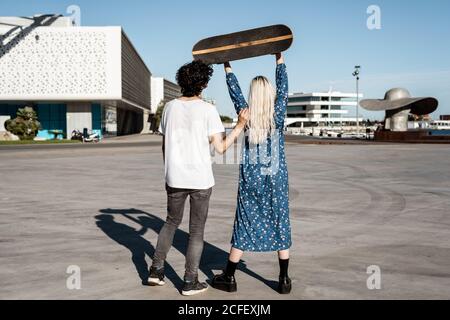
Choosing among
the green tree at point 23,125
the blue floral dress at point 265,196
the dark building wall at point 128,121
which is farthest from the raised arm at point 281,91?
the dark building wall at point 128,121

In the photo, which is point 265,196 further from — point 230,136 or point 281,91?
point 281,91

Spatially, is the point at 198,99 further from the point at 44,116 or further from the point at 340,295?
the point at 44,116

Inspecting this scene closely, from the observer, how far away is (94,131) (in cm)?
5691

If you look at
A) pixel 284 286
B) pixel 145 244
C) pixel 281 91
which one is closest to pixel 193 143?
pixel 281 91

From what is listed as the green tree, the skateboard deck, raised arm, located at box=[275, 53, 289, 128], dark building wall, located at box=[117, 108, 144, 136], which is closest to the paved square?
raised arm, located at box=[275, 53, 289, 128]

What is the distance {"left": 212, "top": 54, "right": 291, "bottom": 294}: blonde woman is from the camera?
12.8 feet

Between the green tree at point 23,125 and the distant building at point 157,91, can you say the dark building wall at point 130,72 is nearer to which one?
the green tree at point 23,125

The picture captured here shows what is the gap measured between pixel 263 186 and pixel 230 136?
0.49 metres

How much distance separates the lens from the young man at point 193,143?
3.84 m

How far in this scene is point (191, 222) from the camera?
399 cm

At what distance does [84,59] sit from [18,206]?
4839 cm

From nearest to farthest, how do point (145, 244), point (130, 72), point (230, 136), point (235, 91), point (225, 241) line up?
point (230, 136), point (235, 91), point (145, 244), point (225, 241), point (130, 72)

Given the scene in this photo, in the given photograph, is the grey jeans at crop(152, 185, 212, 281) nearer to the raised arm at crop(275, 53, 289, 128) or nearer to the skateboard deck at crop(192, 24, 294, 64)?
the raised arm at crop(275, 53, 289, 128)
